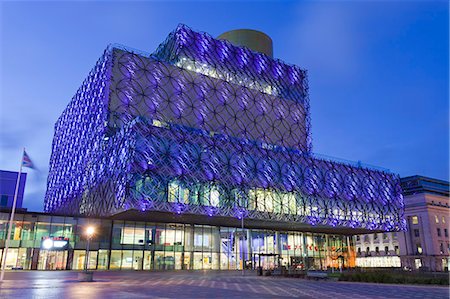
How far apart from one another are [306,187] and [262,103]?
22.9 m

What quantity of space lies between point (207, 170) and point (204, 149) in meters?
3.42

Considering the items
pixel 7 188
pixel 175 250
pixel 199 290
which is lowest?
pixel 199 290

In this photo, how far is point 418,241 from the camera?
358ft

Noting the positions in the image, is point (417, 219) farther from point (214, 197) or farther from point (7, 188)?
point (7, 188)

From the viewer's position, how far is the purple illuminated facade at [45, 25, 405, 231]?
58.8 m

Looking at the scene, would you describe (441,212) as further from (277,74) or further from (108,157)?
(108,157)

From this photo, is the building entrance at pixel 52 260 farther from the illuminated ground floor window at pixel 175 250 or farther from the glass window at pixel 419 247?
the glass window at pixel 419 247

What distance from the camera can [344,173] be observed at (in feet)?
253

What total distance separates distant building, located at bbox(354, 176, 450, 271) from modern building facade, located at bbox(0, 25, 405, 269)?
30228 mm

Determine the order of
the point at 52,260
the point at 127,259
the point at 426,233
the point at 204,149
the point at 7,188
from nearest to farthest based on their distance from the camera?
the point at 52,260 < the point at 127,259 < the point at 204,149 < the point at 7,188 < the point at 426,233

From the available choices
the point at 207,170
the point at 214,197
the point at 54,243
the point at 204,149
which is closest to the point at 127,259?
the point at 54,243

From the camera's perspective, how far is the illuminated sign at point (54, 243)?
54647 mm

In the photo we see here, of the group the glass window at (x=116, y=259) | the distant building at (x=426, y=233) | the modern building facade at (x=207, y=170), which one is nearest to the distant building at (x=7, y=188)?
the modern building facade at (x=207, y=170)

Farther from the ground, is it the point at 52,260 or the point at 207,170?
the point at 207,170
